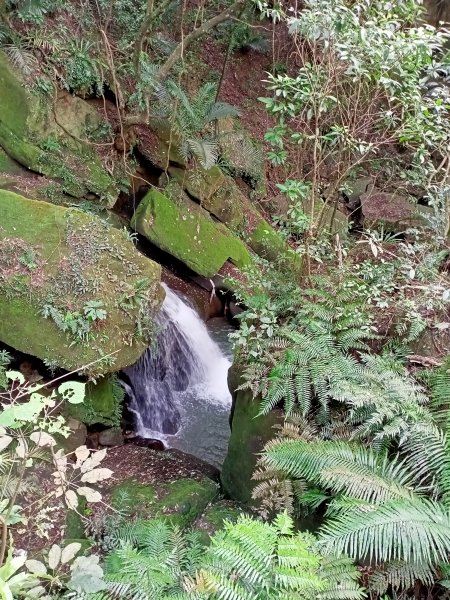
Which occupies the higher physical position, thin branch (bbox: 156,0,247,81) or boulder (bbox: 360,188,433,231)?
thin branch (bbox: 156,0,247,81)

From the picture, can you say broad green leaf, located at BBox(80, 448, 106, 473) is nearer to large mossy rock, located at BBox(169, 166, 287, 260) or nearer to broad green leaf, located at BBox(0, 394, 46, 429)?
broad green leaf, located at BBox(0, 394, 46, 429)

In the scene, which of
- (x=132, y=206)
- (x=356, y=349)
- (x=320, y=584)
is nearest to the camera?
(x=320, y=584)

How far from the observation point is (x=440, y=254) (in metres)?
4.34

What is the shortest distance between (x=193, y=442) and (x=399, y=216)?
7.64 m

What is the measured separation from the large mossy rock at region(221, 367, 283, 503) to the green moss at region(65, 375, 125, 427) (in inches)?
61.3

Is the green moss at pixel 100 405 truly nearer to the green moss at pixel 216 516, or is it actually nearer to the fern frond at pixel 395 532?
the green moss at pixel 216 516

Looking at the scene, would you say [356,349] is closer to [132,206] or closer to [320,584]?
[320,584]

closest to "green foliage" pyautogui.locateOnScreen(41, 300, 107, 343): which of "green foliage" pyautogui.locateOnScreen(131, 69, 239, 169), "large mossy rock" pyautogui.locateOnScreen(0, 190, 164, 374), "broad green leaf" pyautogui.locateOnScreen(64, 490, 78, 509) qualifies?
"large mossy rock" pyautogui.locateOnScreen(0, 190, 164, 374)

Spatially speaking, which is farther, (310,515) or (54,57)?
(54,57)

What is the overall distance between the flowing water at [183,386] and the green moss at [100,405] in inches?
20.0

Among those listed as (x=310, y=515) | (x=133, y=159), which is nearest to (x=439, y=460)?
(x=310, y=515)

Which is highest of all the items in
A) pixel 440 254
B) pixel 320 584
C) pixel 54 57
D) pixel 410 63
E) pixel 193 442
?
pixel 410 63

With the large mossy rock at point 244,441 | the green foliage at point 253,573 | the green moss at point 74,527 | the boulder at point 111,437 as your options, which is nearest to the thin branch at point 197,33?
the large mossy rock at point 244,441

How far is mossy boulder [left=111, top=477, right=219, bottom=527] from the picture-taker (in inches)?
162
